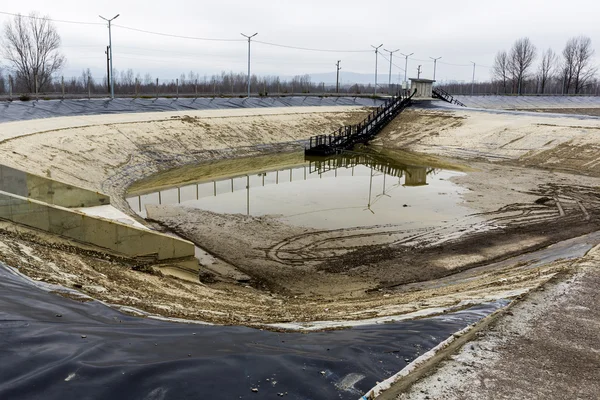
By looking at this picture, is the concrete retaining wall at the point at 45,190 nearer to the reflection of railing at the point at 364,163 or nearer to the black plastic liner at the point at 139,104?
the reflection of railing at the point at 364,163

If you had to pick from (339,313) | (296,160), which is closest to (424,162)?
(296,160)

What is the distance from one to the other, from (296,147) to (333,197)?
18205 mm

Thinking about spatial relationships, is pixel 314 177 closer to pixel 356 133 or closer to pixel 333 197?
pixel 333 197

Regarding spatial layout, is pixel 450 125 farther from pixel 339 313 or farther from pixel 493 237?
pixel 339 313

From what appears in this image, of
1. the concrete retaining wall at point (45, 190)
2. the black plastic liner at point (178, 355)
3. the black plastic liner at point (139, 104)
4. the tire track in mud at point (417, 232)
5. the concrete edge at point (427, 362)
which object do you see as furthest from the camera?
the black plastic liner at point (139, 104)

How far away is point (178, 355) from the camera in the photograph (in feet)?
20.1

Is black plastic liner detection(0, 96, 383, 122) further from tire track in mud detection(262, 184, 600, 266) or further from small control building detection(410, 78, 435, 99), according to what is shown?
tire track in mud detection(262, 184, 600, 266)

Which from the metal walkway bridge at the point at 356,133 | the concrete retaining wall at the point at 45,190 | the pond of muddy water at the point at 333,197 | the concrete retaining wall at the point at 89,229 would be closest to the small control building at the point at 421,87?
the metal walkway bridge at the point at 356,133

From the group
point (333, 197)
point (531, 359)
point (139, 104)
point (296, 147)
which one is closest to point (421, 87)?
point (296, 147)

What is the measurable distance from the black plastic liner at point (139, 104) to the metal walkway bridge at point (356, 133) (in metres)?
8.84

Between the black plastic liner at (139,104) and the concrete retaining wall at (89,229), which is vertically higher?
the black plastic liner at (139,104)

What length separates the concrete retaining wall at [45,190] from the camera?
14469 millimetres

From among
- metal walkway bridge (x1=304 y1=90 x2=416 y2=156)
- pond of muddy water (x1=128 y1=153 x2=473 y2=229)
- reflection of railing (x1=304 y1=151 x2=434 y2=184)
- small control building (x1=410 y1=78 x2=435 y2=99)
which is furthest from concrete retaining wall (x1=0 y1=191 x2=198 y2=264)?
small control building (x1=410 y1=78 x2=435 y2=99)

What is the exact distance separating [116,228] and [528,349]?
923 cm
